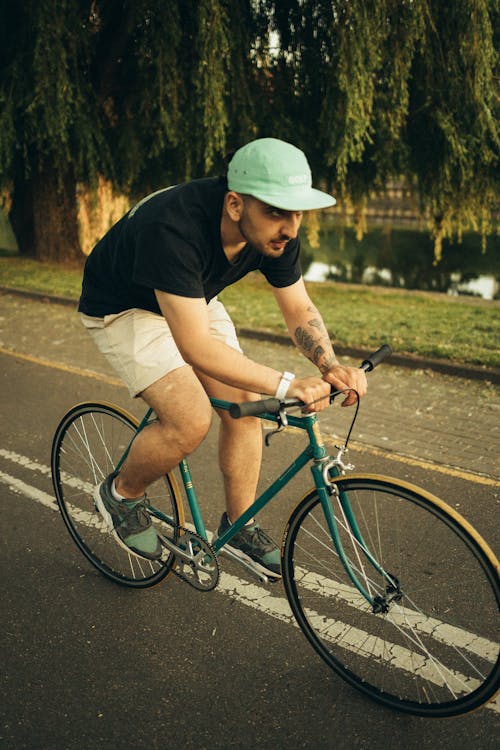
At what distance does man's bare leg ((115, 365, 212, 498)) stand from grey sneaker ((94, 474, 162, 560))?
9.4 inches

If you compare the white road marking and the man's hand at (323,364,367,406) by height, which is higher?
the man's hand at (323,364,367,406)

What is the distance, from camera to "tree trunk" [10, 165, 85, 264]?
13.9 metres

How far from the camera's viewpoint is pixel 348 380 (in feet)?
8.45

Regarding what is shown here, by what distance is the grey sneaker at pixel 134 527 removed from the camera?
3131mm

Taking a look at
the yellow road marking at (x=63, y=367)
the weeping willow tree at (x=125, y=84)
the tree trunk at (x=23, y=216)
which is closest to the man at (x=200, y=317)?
the yellow road marking at (x=63, y=367)

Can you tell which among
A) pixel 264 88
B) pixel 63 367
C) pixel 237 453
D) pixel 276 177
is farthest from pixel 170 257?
pixel 264 88

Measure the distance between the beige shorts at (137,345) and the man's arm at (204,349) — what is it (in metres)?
0.23

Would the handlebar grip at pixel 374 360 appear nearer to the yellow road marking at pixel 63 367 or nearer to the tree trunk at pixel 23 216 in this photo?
the yellow road marking at pixel 63 367

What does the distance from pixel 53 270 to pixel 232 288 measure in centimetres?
352

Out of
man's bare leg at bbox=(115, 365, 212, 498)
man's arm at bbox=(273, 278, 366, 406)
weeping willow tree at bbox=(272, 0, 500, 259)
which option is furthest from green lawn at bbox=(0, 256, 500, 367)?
man's bare leg at bbox=(115, 365, 212, 498)

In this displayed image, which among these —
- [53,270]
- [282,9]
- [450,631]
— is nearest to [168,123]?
[282,9]

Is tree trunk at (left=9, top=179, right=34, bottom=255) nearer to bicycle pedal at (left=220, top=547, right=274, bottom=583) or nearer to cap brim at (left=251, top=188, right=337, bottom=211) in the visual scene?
bicycle pedal at (left=220, top=547, right=274, bottom=583)

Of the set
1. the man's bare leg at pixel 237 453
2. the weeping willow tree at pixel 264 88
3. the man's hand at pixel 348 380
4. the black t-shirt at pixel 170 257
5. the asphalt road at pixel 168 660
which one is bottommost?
the asphalt road at pixel 168 660

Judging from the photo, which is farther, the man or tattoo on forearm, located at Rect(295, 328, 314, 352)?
tattoo on forearm, located at Rect(295, 328, 314, 352)
